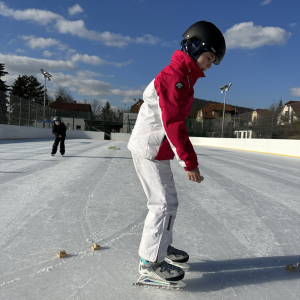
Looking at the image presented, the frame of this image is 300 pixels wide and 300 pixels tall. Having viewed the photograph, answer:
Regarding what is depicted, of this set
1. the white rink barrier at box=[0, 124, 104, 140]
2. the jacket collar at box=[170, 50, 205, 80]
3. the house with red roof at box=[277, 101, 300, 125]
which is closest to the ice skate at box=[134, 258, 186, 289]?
the jacket collar at box=[170, 50, 205, 80]

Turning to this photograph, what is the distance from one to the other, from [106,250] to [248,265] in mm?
1091

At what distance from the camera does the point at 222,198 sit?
12.5 ft

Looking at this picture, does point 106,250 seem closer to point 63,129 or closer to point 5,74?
point 63,129

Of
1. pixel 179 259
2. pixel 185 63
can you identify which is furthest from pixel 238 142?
pixel 185 63

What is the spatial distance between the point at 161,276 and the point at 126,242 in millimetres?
637

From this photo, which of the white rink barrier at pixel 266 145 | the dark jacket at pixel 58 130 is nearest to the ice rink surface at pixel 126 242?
the dark jacket at pixel 58 130

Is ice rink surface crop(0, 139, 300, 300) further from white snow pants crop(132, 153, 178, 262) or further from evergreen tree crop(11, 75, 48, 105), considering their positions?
evergreen tree crop(11, 75, 48, 105)

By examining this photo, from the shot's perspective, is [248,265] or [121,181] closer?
[248,265]

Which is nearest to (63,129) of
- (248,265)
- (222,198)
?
(222,198)

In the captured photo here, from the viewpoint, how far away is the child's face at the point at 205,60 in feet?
5.37

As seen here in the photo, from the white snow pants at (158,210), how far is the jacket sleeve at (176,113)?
0.22 metres

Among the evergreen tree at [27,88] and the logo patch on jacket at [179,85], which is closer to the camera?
the logo patch on jacket at [179,85]

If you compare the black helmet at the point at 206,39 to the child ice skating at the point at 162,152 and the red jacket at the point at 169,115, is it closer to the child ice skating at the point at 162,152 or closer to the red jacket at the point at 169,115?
the child ice skating at the point at 162,152

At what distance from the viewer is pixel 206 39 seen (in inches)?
64.7
